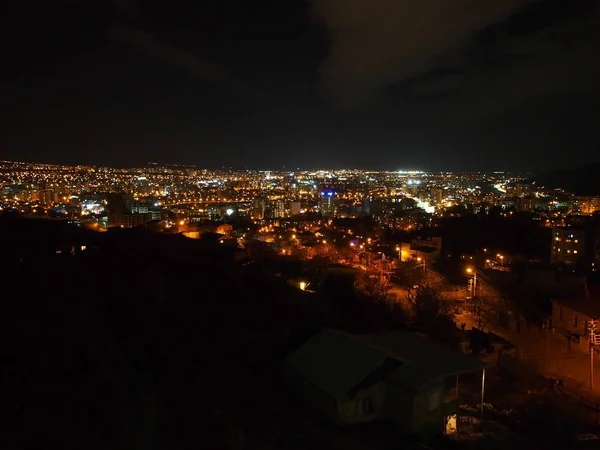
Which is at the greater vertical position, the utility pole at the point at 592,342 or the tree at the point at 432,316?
the tree at the point at 432,316

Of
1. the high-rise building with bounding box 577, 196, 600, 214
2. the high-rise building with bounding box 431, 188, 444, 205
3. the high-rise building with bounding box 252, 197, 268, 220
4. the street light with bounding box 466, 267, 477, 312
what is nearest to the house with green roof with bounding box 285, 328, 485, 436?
the street light with bounding box 466, 267, 477, 312

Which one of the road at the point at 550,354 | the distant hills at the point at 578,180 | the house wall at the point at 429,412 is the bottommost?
the road at the point at 550,354

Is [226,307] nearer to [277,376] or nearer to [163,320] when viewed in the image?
[163,320]

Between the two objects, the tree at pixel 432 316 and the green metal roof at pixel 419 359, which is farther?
the tree at pixel 432 316

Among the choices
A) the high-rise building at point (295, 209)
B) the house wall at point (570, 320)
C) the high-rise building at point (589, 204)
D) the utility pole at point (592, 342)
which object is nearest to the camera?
the utility pole at point (592, 342)

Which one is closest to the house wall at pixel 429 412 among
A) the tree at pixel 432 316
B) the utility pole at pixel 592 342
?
the tree at pixel 432 316

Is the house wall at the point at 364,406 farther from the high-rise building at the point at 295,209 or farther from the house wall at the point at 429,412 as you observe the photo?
the high-rise building at the point at 295,209

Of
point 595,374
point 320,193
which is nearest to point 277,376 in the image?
point 595,374

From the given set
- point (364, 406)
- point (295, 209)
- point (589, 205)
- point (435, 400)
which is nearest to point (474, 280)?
point (435, 400)
